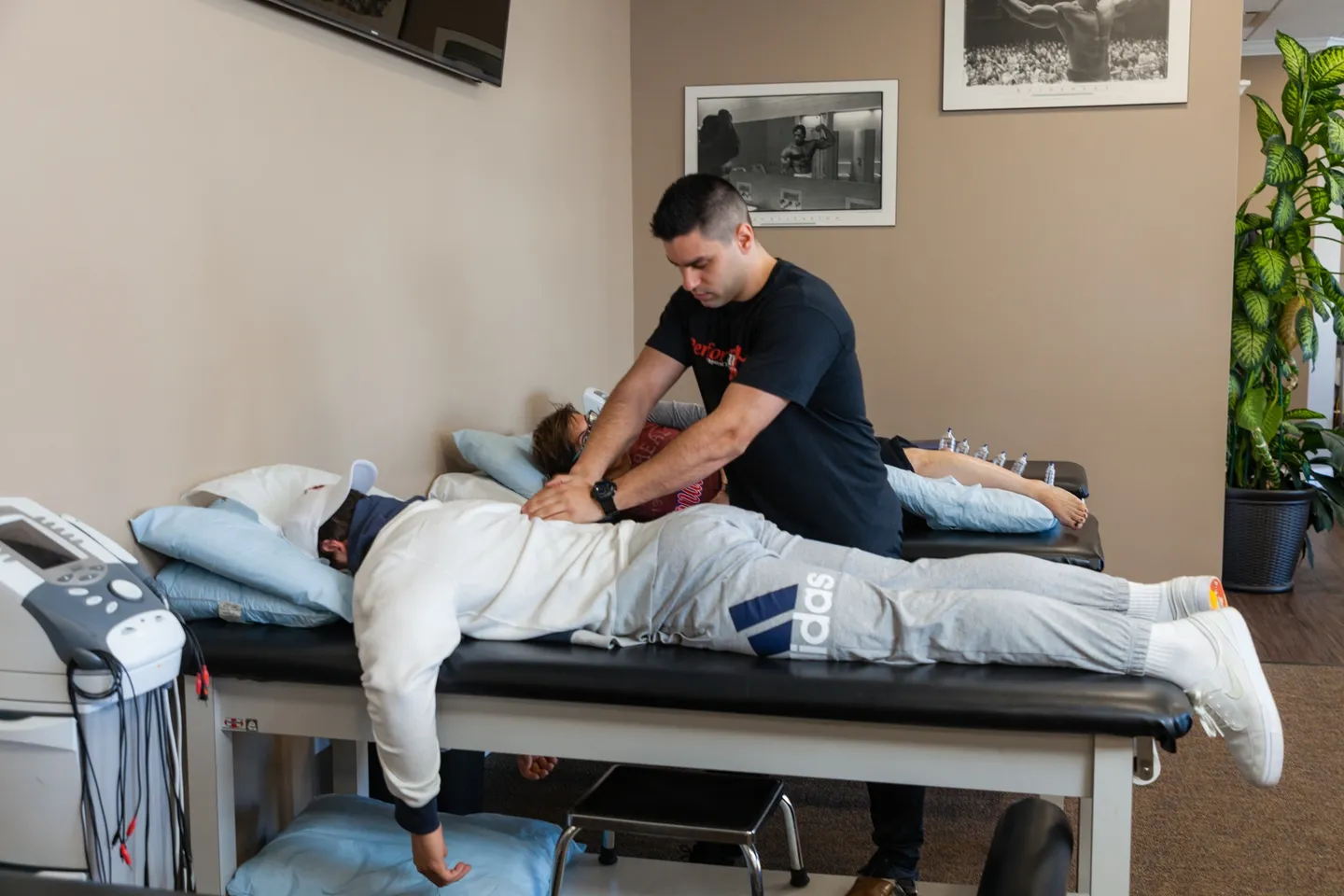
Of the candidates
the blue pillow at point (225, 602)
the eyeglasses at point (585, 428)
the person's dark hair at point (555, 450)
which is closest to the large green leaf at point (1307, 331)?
the eyeglasses at point (585, 428)

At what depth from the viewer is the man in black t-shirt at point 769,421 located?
2131 mm

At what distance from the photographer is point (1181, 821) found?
2641 mm

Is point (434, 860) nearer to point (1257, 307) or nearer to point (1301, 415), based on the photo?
point (1257, 307)

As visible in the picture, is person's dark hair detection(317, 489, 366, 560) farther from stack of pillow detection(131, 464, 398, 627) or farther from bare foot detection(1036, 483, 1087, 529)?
bare foot detection(1036, 483, 1087, 529)

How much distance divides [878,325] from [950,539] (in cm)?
156

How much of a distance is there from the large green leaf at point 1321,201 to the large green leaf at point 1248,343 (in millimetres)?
478

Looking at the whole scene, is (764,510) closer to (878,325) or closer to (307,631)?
(307,631)

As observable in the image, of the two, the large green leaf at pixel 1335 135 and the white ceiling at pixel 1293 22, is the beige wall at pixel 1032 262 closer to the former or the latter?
the large green leaf at pixel 1335 135

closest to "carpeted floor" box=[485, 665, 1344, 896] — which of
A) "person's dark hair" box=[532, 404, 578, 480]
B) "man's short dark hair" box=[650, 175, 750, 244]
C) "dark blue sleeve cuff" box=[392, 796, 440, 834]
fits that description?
"person's dark hair" box=[532, 404, 578, 480]

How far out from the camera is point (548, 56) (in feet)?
12.0

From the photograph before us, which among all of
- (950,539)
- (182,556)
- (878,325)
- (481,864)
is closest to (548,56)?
(878,325)

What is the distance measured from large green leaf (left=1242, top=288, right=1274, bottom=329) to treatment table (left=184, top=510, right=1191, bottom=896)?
3264 mm

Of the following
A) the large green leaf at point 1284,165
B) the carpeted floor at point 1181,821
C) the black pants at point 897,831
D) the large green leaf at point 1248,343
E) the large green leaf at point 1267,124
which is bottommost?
the carpeted floor at point 1181,821

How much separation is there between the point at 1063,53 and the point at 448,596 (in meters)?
3.44
